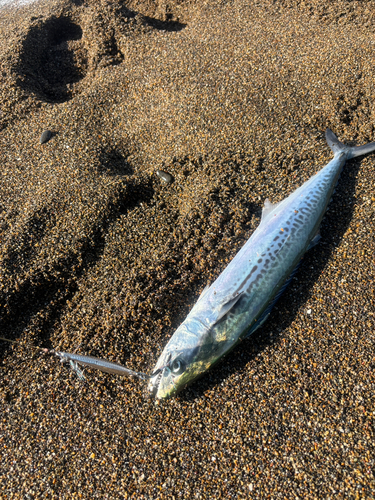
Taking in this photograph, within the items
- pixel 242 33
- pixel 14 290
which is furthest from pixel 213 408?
pixel 242 33

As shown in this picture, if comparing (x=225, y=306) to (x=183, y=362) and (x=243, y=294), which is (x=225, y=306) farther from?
(x=183, y=362)

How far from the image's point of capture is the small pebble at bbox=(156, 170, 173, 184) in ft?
10.7

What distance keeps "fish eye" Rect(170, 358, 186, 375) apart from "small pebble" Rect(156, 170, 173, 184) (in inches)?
71.9

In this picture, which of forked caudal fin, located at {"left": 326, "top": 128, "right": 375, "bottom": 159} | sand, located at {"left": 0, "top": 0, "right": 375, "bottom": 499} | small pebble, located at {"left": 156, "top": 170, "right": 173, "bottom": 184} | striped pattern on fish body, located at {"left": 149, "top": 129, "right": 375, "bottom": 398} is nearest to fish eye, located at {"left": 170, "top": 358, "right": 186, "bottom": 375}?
striped pattern on fish body, located at {"left": 149, "top": 129, "right": 375, "bottom": 398}

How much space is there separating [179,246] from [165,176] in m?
0.86

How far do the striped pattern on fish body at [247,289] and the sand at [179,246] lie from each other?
185 millimetres

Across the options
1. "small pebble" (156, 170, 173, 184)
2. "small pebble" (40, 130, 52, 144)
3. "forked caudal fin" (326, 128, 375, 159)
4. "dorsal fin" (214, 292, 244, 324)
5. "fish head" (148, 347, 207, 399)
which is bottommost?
"fish head" (148, 347, 207, 399)

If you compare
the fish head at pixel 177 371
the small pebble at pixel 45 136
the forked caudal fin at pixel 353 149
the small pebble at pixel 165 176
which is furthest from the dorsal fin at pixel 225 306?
the small pebble at pixel 45 136

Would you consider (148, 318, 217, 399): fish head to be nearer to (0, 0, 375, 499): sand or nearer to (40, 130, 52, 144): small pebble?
(0, 0, 375, 499): sand

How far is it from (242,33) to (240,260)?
3.30 metres

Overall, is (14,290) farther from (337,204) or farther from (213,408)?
(337,204)

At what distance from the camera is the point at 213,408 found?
229cm

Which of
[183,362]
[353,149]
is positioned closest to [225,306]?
[183,362]

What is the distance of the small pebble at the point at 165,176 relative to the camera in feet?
10.7
